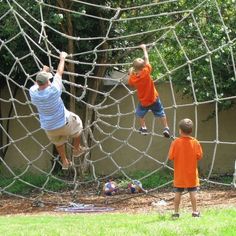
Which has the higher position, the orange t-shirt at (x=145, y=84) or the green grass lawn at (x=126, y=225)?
the orange t-shirt at (x=145, y=84)

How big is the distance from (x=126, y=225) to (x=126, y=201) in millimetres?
3008

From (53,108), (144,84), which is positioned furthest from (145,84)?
(53,108)

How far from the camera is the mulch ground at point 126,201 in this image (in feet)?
27.7

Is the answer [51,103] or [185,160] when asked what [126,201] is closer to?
[185,160]

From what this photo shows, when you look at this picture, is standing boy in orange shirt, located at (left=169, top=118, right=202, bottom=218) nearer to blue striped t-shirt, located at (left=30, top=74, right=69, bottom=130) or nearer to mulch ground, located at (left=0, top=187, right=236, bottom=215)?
blue striped t-shirt, located at (left=30, top=74, right=69, bottom=130)

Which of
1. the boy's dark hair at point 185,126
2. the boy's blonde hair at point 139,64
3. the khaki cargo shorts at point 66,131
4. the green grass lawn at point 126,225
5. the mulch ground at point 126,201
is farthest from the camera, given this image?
the mulch ground at point 126,201

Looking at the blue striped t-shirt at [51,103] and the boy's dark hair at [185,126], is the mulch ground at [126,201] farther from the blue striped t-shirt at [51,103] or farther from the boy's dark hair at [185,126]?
the blue striped t-shirt at [51,103]

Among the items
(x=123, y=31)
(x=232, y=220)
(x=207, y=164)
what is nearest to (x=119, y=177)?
(x=207, y=164)

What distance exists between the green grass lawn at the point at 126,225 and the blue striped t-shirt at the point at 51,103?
40.2 inches

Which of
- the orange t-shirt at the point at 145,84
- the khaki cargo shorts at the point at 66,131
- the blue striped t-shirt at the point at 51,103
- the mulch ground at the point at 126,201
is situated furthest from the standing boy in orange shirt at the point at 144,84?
the mulch ground at the point at 126,201

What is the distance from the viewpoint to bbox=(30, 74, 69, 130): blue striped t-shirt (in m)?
6.55

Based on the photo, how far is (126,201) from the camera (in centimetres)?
920

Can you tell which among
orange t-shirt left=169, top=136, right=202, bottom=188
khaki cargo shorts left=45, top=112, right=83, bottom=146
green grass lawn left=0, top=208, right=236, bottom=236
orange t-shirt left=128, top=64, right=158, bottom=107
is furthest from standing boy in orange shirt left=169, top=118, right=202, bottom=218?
khaki cargo shorts left=45, top=112, right=83, bottom=146

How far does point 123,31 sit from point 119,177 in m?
2.57
